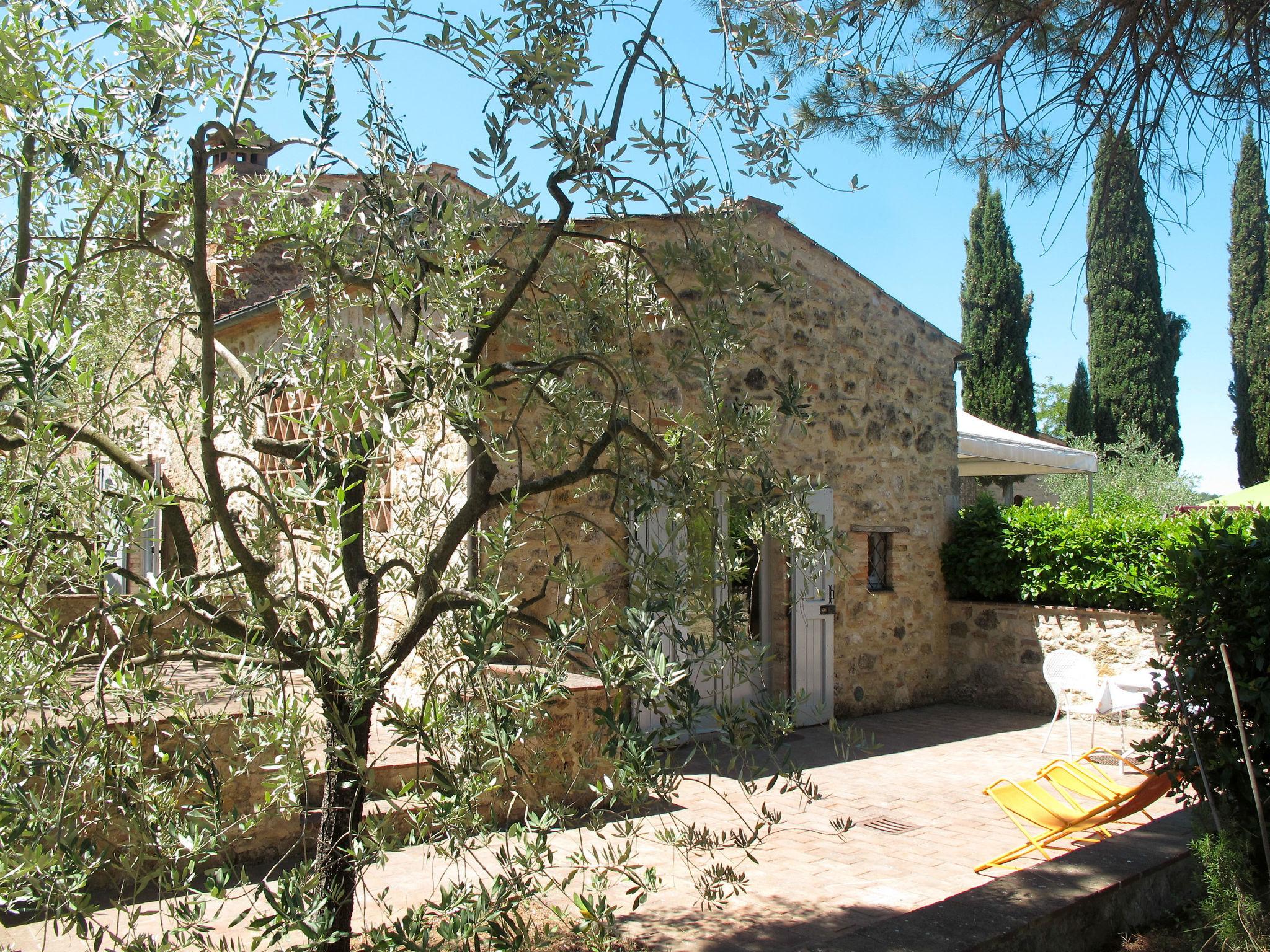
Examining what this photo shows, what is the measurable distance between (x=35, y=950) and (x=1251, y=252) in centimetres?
2522

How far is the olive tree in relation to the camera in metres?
2.12

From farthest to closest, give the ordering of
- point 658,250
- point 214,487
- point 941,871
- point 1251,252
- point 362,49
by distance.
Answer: point 1251,252 < point 941,871 < point 658,250 < point 362,49 < point 214,487

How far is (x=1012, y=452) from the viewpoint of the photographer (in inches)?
424

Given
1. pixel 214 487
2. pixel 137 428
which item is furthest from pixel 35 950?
pixel 214 487

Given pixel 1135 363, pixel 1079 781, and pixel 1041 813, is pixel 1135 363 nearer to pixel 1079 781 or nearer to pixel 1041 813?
pixel 1079 781


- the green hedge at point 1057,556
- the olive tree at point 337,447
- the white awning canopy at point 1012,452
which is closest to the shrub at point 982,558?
the green hedge at point 1057,556

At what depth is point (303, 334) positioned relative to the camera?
2766 mm

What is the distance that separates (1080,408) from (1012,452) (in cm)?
1457

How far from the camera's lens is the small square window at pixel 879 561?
911cm

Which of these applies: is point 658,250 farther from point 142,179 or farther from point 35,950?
point 35,950

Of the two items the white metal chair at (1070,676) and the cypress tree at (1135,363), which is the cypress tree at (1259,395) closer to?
the cypress tree at (1135,363)

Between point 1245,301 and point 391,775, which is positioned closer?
point 391,775

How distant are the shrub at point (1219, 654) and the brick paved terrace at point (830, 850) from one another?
3.63 ft

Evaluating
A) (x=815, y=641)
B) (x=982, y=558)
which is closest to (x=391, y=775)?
(x=815, y=641)
